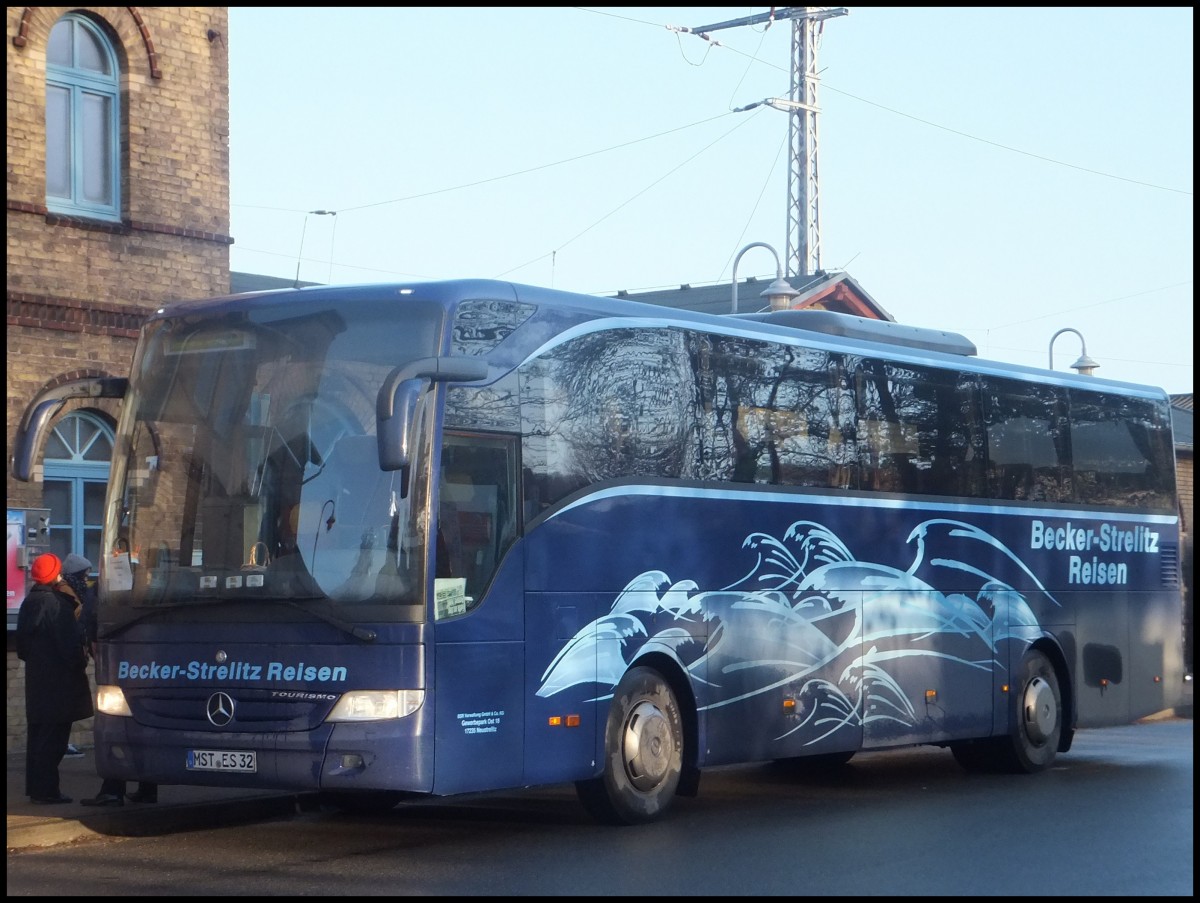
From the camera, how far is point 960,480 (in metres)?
15.8

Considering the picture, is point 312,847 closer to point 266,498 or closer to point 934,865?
point 266,498

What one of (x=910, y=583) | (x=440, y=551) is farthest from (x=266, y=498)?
(x=910, y=583)

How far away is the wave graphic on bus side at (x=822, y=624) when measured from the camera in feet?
40.9

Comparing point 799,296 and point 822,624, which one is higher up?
point 799,296

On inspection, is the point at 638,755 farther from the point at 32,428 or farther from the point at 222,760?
the point at 32,428

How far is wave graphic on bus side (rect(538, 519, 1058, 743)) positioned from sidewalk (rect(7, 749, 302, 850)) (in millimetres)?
2734

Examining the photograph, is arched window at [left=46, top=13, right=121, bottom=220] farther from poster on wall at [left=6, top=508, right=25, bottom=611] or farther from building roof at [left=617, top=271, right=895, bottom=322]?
building roof at [left=617, top=271, right=895, bottom=322]

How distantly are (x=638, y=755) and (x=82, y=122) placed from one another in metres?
9.60

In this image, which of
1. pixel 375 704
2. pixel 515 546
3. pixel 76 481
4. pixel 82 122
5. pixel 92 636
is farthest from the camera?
pixel 82 122

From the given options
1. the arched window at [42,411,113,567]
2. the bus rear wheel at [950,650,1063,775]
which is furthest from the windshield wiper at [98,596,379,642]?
the bus rear wheel at [950,650,1063,775]

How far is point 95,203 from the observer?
60.3 feet

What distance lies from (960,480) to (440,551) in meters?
6.34

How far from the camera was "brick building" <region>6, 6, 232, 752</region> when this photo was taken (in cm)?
1748

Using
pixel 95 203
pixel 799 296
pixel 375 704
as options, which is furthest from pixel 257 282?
pixel 375 704
